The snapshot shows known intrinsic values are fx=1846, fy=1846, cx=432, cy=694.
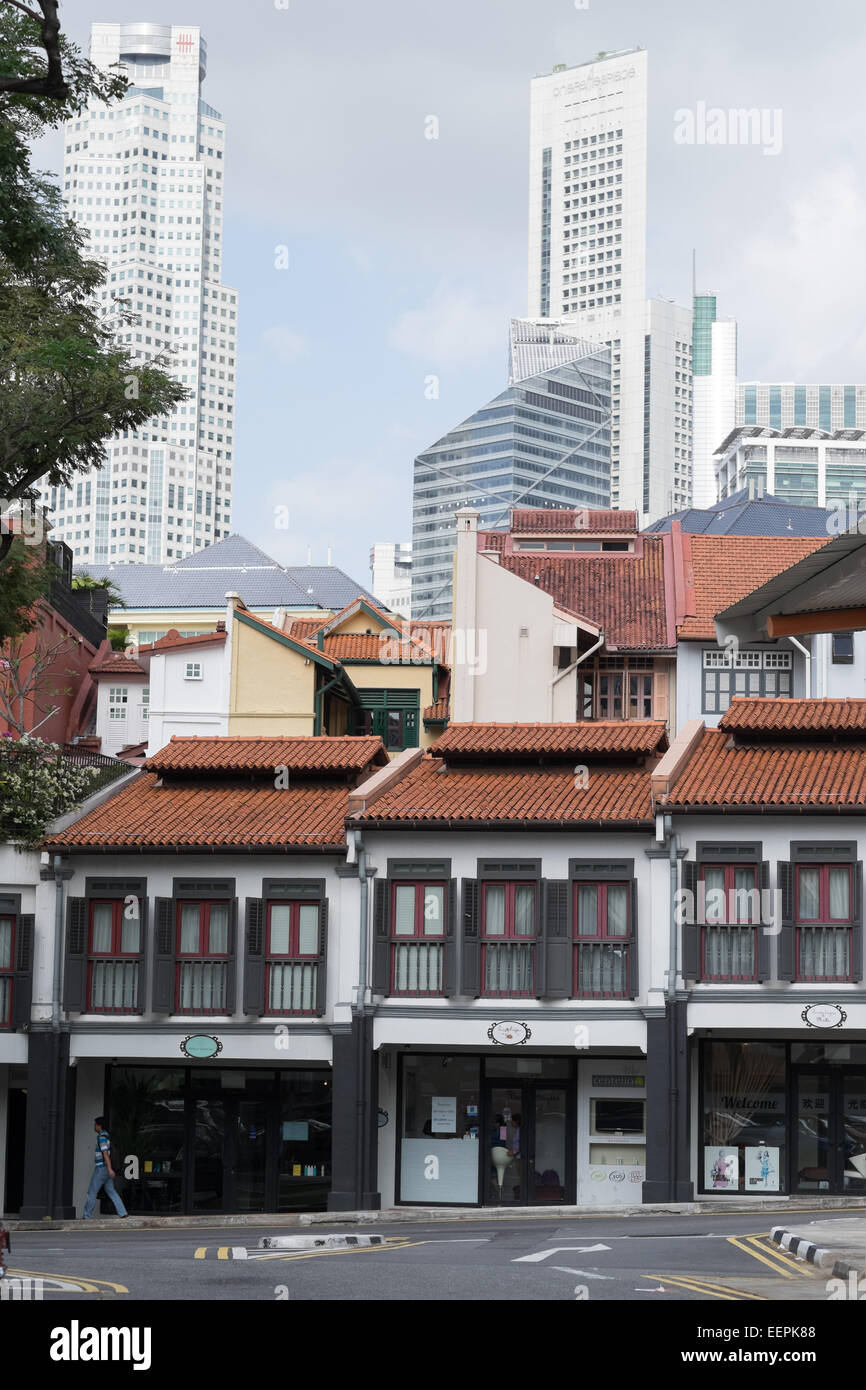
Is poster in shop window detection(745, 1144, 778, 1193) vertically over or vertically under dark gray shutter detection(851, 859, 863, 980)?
under

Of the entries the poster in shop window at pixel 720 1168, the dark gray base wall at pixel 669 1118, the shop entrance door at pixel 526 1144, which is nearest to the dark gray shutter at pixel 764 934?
the dark gray base wall at pixel 669 1118

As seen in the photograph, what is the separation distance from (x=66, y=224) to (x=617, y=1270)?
49.0 feet

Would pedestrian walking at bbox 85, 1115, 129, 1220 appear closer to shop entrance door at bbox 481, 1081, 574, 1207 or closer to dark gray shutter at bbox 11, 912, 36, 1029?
dark gray shutter at bbox 11, 912, 36, 1029

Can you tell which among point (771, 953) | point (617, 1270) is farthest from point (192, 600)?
point (617, 1270)

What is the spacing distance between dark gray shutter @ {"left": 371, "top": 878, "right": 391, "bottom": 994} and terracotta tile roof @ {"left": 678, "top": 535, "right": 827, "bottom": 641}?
19.0m

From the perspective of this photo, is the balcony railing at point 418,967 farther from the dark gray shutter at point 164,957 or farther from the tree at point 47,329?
the tree at point 47,329

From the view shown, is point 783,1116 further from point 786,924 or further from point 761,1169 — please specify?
point 786,924

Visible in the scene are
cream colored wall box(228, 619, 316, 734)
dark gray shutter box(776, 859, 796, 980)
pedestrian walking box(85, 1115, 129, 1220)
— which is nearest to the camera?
pedestrian walking box(85, 1115, 129, 1220)

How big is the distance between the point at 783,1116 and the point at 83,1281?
16.8 metres

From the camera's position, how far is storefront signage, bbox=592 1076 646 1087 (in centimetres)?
3291

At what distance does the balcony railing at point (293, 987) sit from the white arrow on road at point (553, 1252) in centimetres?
1066

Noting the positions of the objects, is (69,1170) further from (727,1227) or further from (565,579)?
(565,579)

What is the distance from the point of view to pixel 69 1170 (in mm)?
33031

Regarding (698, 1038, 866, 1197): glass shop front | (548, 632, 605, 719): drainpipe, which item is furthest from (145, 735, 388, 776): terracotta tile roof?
(548, 632, 605, 719): drainpipe
